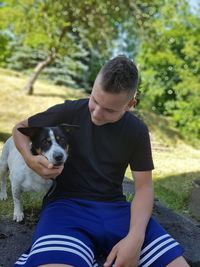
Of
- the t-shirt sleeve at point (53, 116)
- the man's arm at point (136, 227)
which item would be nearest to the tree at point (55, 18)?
the t-shirt sleeve at point (53, 116)

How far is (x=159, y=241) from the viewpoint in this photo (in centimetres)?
259

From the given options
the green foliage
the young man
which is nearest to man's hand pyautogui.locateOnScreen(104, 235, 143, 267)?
the young man

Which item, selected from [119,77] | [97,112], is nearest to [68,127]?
[97,112]

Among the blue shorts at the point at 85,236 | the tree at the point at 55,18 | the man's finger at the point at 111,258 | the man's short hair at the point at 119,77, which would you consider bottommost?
the tree at the point at 55,18

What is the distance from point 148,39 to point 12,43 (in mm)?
13030

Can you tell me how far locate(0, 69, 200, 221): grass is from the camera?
19.9ft

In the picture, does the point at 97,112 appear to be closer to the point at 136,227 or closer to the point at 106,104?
the point at 106,104

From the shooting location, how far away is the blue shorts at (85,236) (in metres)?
2.34

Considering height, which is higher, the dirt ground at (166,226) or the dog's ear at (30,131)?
the dog's ear at (30,131)

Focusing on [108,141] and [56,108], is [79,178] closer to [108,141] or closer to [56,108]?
[108,141]

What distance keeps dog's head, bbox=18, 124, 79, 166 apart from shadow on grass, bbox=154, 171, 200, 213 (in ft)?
9.12

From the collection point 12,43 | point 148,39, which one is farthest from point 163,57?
point 12,43

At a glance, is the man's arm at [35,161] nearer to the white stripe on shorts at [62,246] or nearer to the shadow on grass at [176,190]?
the white stripe on shorts at [62,246]

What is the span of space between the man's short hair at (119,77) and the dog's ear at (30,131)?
0.74m
